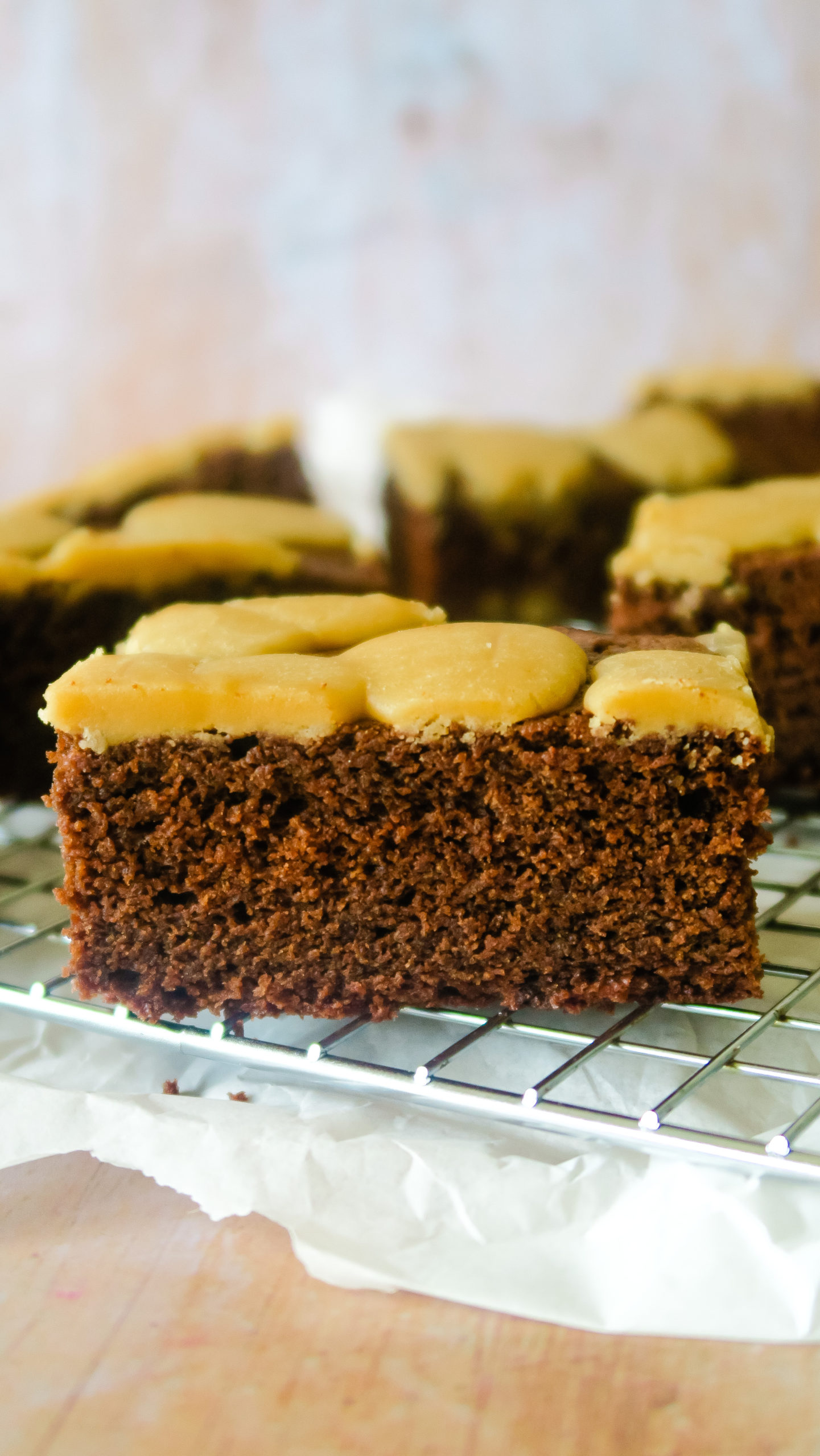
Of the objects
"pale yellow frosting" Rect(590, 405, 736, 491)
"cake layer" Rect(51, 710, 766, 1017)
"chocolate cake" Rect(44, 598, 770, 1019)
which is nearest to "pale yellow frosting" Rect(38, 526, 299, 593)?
"chocolate cake" Rect(44, 598, 770, 1019)

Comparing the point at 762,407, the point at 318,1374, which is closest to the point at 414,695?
the point at 318,1374

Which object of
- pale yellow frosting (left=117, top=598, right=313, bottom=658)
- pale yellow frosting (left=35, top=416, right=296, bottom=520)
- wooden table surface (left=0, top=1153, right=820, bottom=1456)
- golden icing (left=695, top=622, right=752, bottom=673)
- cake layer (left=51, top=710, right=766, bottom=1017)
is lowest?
wooden table surface (left=0, top=1153, right=820, bottom=1456)

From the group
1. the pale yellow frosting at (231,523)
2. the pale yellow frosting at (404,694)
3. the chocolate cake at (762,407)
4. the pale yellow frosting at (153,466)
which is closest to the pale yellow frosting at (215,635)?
the pale yellow frosting at (404,694)

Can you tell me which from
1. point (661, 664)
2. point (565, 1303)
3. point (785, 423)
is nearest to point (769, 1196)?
point (565, 1303)

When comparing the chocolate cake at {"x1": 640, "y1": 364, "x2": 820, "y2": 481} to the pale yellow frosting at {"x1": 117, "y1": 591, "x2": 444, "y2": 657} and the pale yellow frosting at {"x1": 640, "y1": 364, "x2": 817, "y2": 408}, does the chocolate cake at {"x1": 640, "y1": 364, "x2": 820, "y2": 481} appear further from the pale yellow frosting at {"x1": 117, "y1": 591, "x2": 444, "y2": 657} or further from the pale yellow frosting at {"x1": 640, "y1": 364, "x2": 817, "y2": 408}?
the pale yellow frosting at {"x1": 117, "y1": 591, "x2": 444, "y2": 657}

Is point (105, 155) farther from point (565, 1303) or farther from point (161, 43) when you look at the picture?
point (565, 1303)

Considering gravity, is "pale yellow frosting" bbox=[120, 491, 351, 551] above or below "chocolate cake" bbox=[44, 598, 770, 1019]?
above
